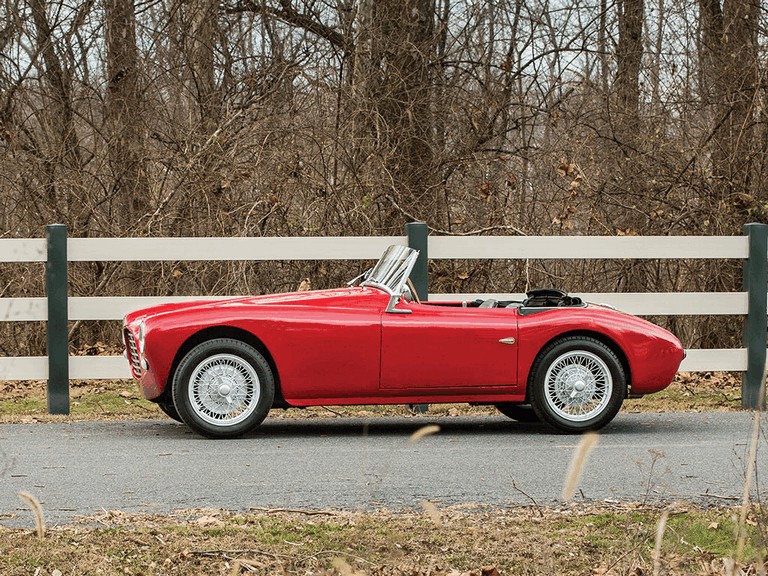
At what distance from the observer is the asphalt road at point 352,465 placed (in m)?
6.51

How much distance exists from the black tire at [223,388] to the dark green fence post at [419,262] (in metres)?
2.20

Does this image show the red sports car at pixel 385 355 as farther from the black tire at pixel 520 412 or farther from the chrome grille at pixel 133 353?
the black tire at pixel 520 412

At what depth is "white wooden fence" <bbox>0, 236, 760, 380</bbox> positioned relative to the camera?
10398 millimetres

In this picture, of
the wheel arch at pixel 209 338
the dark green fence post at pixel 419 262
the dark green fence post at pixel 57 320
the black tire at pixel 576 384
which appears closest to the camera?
the wheel arch at pixel 209 338

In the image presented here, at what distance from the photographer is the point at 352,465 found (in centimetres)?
759

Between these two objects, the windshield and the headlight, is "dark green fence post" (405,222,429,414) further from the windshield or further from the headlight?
the headlight

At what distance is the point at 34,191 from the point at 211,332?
7.59 meters

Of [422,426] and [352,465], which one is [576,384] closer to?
[422,426]

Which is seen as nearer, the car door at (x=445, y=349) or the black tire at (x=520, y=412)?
the car door at (x=445, y=349)

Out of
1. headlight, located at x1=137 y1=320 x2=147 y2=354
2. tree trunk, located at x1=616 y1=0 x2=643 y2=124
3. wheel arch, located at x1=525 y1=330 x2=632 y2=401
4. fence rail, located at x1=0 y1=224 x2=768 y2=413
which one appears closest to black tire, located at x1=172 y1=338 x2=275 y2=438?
headlight, located at x1=137 y1=320 x2=147 y2=354

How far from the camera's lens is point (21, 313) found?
33.7 ft

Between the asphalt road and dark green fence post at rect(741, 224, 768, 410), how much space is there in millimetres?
1244

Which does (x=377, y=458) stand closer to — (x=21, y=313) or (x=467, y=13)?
(x=21, y=313)

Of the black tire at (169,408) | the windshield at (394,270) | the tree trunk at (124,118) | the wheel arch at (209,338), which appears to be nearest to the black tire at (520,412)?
the windshield at (394,270)
